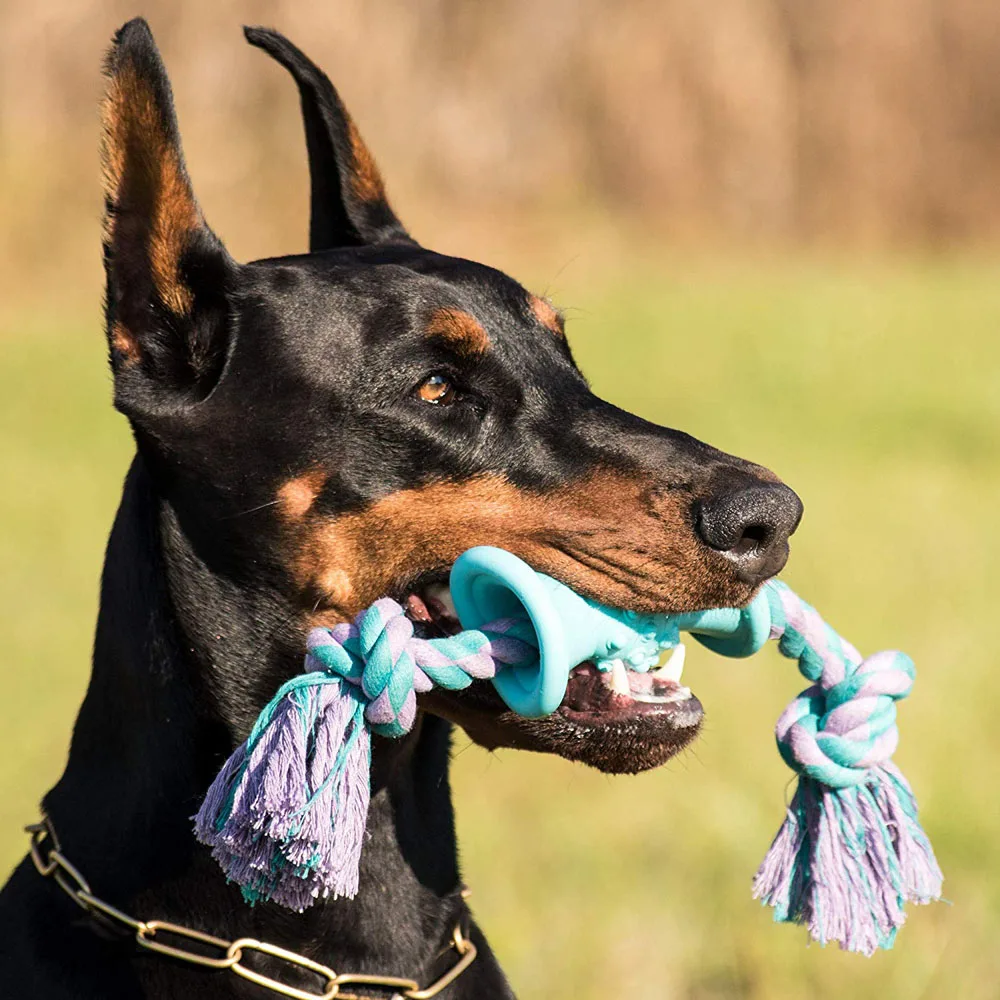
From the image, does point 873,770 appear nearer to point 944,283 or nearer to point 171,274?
point 171,274

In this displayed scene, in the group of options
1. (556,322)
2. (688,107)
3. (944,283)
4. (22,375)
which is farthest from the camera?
(688,107)

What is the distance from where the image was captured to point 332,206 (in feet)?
12.9

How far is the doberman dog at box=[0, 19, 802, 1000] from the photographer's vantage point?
2898mm

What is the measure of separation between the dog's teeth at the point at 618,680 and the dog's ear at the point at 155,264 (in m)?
0.98

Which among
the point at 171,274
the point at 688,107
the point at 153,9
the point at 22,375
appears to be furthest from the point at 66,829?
the point at 688,107

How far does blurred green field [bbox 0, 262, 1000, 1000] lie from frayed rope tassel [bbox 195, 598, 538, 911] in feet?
6.63

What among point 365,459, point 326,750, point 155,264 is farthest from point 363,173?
point 326,750

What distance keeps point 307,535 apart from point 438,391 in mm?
395

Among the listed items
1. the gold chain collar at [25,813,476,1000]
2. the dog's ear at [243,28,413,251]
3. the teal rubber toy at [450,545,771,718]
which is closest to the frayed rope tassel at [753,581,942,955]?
the teal rubber toy at [450,545,771,718]

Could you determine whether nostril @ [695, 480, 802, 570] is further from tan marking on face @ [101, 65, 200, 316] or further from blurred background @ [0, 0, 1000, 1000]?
blurred background @ [0, 0, 1000, 1000]

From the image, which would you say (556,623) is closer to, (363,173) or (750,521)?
(750,521)

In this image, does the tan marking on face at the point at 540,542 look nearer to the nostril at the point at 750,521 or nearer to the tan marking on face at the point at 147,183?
the nostril at the point at 750,521

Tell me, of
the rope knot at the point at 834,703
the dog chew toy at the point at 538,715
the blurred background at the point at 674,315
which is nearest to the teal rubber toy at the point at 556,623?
the dog chew toy at the point at 538,715

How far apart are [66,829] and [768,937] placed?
2.36 meters
